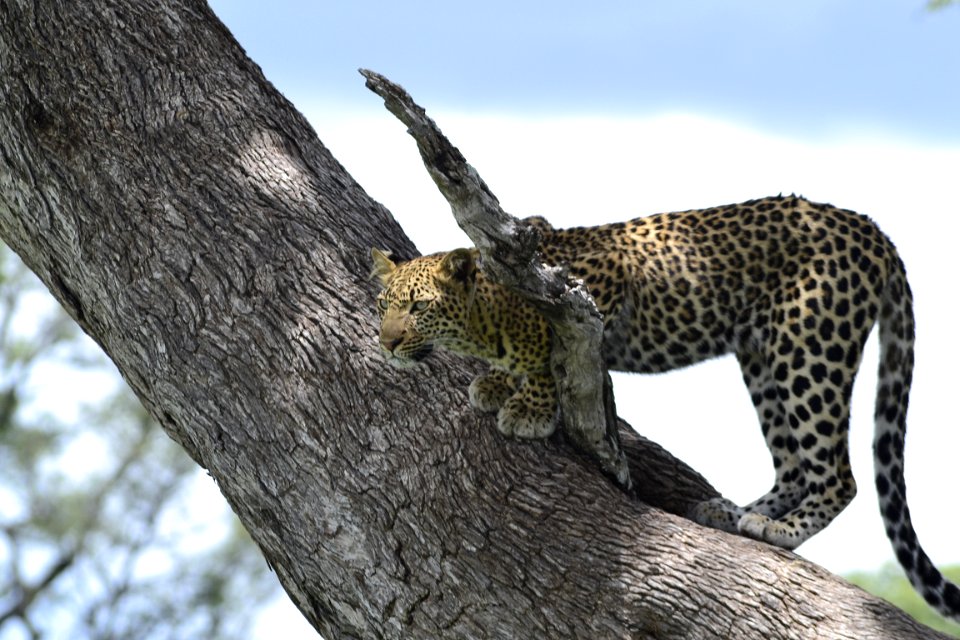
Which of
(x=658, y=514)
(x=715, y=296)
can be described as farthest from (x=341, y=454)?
(x=715, y=296)

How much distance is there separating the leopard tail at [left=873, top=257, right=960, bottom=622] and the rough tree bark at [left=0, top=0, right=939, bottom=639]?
83 centimetres

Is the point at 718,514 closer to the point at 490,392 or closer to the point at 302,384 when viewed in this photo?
the point at 490,392

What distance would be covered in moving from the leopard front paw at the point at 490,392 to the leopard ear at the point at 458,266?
522 mm

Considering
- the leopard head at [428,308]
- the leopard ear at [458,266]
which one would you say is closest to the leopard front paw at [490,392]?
the leopard head at [428,308]

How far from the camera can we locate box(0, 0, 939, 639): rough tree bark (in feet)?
20.9

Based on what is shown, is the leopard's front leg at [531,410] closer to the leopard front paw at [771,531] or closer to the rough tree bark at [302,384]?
the rough tree bark at [302,384]

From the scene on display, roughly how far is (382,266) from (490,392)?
817mm

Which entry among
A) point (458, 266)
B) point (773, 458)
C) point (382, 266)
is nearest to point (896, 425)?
point (773, 458)

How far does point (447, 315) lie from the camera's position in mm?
6496

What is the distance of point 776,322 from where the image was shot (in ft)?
23.8

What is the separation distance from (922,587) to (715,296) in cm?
182

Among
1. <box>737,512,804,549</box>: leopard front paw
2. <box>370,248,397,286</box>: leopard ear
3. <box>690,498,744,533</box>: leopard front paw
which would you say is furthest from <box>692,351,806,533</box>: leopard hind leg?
<box>370,248,397,286</box>: leopard ear

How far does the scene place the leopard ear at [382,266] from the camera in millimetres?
6848

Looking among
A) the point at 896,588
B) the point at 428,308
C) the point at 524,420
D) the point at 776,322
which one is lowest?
the point at 524,420
